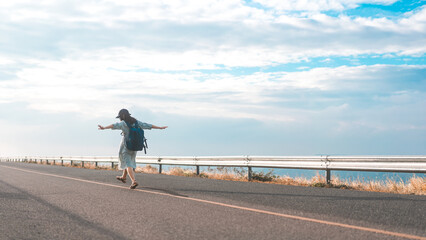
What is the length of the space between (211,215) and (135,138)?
514 centimetres

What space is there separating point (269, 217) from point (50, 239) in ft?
9.91

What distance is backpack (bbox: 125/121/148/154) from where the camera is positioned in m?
11.1

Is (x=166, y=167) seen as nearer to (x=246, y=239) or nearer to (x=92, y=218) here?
(x=92, y=218)

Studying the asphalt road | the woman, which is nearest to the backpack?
the woman

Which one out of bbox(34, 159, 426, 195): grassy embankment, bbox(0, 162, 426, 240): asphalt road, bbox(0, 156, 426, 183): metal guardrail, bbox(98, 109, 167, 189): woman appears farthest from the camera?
bbox(98, 109, 167, 189): woman

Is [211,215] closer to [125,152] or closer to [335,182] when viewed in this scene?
[125,152]

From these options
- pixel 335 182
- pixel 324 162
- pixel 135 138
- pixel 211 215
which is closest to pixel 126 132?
pixel 135 138

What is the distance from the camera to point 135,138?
11.2m

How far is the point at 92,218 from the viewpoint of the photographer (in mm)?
6410

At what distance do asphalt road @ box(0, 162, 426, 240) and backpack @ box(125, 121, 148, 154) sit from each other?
1.66 metres

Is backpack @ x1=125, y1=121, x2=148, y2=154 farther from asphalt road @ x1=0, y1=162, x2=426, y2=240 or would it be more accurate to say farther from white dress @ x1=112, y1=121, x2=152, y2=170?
asphalt road @ x1=0, y1=162, x2=426, y2=240

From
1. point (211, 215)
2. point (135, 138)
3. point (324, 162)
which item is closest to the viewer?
point (211, 215)

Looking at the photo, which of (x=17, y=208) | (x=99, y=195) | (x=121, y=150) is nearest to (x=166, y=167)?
(x=121, y=150)

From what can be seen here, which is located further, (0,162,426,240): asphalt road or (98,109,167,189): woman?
(98,109,167,189): woman
